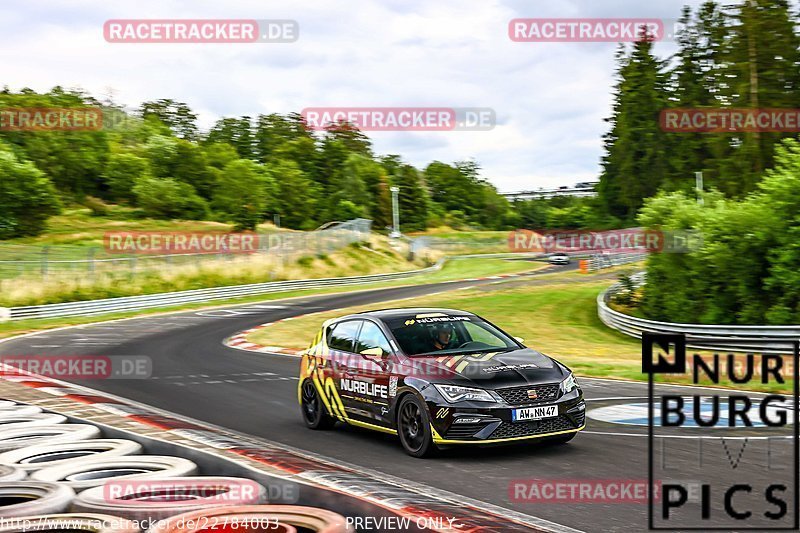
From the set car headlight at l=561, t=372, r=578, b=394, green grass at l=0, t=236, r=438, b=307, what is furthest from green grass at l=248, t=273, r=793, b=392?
green grass at l=0, t=236, r=438, b=307

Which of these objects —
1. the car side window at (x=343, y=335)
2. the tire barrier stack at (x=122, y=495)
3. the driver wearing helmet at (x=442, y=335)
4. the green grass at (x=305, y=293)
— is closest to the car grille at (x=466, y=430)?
the driver wearing helmet at (x=442, y=335)

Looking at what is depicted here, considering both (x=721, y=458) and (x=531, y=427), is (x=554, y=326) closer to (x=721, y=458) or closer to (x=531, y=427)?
(x=531, y=427)

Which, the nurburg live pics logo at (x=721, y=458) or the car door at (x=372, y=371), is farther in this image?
the car door at (x=372, y=371)

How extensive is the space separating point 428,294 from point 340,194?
227ft

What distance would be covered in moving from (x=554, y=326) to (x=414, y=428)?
867 inches

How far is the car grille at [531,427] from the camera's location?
27.7 feet

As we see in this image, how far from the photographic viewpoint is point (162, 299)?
135ft

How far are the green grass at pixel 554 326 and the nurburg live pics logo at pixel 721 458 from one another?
406cm

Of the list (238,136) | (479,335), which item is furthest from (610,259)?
(238,136)

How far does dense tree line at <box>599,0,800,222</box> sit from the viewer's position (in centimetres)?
5403

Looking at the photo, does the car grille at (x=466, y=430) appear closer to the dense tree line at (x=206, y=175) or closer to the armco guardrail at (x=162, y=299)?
the armco guardrail at (x=162, y=299)

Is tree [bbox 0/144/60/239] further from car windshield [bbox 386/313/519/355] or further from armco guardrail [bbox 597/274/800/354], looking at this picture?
car windshield [bbox 386/313/519/355]

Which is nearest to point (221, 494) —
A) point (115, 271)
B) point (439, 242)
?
point (115, 271)

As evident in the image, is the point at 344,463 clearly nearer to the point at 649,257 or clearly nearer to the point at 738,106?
the point at 649,257
